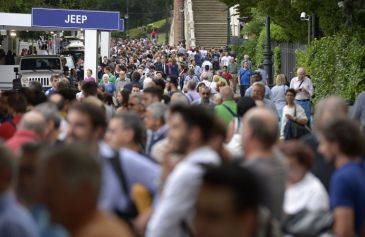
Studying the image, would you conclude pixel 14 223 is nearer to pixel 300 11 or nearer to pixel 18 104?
pixel 18 104

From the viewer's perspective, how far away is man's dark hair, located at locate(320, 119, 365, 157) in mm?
8383

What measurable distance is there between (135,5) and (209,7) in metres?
64.7

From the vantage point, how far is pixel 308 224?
329 inches

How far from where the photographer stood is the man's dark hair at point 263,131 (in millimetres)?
8148

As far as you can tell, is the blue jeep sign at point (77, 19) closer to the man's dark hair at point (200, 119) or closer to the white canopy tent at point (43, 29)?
the white canopy tent at point (43, 29)

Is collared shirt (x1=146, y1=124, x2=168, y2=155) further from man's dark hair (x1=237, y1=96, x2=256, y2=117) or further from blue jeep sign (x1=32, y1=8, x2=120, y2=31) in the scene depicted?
blue jeep sign (x1=32, y1=8, x2=120, y2=31)

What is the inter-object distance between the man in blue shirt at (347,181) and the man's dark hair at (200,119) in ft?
3.08

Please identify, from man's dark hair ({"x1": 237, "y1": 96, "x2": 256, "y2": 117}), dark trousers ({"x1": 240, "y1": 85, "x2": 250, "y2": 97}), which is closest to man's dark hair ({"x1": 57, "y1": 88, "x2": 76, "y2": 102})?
man's dark hair ({"x1": 237, "y1": 96, "x2": 256, "y2": 117})

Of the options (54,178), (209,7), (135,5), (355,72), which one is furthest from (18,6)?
(135,5)

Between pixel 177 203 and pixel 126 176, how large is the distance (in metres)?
1.15

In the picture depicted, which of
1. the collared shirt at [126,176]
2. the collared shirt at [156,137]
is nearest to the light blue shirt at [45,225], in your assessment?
the collared shirt at [126,176]

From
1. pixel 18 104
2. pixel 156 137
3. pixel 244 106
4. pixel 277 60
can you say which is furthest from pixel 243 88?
pixel 156 137

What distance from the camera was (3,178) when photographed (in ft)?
20.8

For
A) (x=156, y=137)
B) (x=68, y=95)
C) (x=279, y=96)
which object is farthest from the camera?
(x=279, y=96)
